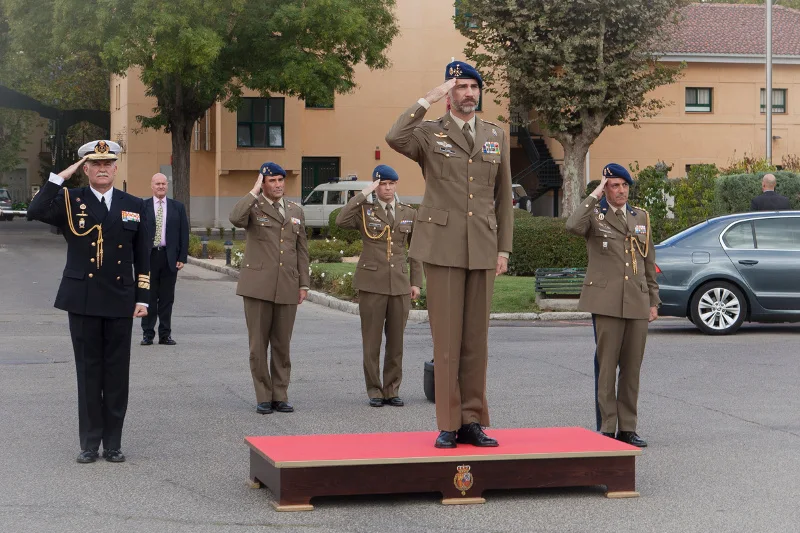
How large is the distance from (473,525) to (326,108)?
4569 centimetres

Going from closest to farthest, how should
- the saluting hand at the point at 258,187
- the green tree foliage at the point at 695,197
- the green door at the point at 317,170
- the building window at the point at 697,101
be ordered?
the saluting hand at the point at 258,187 → the green tree foliage at the point at 695,197 → the building window at the point at 697,101 → the green door at the point at 317,170

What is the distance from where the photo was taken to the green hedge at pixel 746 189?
22.9 meters

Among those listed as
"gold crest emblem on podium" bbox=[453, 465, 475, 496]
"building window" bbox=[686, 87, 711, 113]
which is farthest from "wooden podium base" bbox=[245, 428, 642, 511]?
"building window" bbox=[686, 87, 711, 113]

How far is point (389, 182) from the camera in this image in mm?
11109

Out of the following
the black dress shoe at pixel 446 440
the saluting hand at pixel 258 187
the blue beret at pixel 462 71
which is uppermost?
the blue beret at pixel 462 71

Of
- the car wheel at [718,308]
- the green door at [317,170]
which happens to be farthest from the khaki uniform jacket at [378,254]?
the green door at [317,170]

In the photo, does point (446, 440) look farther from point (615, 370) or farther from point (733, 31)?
point (733, 31)

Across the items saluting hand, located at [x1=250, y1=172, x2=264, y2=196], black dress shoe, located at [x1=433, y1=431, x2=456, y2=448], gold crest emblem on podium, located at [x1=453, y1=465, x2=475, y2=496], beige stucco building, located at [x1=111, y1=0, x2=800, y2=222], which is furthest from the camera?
beige stucco building, located at [x1=111, y1=0, x2=800, y2=222]

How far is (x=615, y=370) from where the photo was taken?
352 inches

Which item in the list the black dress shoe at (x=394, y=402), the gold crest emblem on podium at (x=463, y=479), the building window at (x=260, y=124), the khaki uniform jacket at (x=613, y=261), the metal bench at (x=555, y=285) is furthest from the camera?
the building window at (x=260, y=124)

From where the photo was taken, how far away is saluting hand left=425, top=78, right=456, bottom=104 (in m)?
7.04

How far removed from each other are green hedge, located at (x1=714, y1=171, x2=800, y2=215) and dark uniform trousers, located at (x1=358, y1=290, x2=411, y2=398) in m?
13.2

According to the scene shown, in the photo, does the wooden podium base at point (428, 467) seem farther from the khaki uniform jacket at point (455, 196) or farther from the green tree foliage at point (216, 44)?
the green tree foliage at point (216, 44)

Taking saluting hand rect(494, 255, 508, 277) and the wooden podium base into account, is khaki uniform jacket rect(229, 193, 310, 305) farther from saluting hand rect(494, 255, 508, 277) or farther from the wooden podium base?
saluting hand rect(494, 255, 508, 277)
